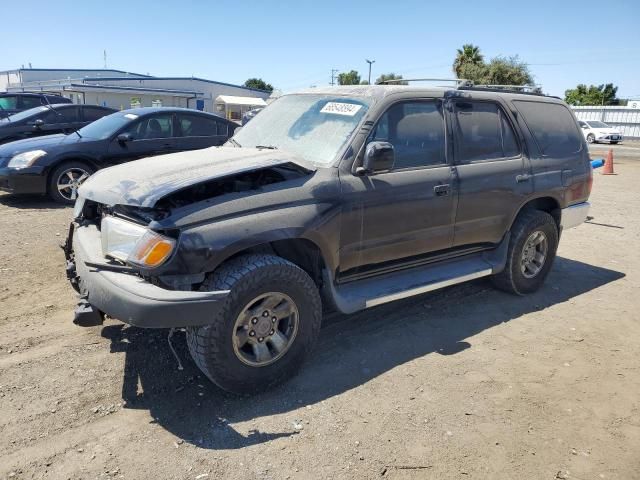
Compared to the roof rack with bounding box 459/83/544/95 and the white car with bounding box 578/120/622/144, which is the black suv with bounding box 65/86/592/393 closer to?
the roof rack with bounding box 459/83/544/95

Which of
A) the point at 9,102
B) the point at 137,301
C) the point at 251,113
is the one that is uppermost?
the point at 9,102

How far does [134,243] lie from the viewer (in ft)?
9.85

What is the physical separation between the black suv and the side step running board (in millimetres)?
13

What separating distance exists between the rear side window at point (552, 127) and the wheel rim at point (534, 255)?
85 centimetres

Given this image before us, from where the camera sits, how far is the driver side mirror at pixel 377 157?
351 centimetres

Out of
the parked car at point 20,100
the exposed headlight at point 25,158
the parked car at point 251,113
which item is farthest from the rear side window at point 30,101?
the parked car at point 251,113

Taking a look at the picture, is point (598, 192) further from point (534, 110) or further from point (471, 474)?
point (471, 474)

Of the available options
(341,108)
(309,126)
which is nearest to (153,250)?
(309,126)

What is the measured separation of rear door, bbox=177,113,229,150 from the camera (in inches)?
349

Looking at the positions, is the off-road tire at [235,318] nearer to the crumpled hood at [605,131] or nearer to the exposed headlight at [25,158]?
the exposed headlight at [25,158]

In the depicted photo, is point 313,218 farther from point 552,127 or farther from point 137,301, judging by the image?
point 552,127

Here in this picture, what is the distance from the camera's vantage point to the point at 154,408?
309cm

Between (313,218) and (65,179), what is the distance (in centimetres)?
633

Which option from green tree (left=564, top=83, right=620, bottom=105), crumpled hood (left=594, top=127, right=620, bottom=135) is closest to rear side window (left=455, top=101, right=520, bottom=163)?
crumpled hood (left=594, top=127, right=620, bottom=135)
